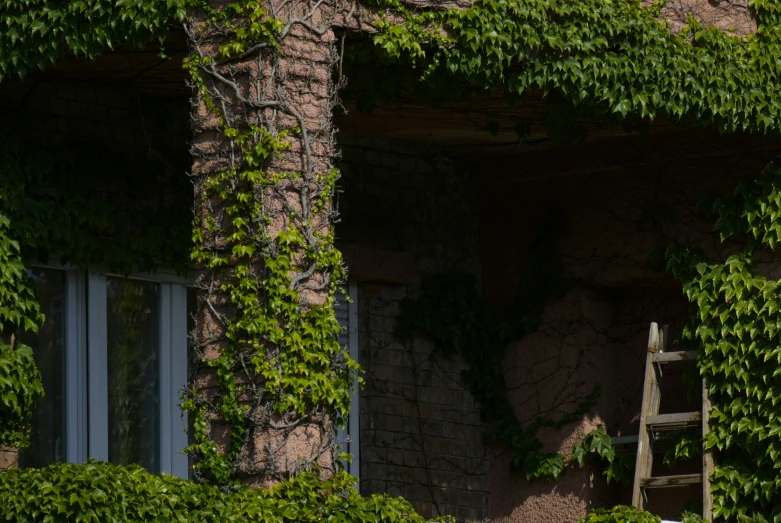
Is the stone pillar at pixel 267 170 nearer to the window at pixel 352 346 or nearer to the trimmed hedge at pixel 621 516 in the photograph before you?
the trimmed hedge at pixel 621 516

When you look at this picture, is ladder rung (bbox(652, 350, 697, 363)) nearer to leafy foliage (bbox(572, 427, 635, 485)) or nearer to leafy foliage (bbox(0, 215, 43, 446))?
leafy foliage (bbox(572, 427, 635, 485))

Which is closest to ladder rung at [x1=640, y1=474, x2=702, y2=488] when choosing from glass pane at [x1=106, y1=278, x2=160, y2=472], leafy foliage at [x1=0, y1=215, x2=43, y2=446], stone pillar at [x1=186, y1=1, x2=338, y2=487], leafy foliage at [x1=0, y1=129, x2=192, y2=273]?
stone pillar at [x1=186, y1=1, x2=338, y2=487]

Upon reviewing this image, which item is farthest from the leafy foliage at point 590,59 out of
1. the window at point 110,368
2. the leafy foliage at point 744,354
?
the window at point 110,368

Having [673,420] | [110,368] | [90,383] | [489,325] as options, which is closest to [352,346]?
[489,325]

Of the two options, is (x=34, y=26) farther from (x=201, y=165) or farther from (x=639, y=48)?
(x=639, y=48)

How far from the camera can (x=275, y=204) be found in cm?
747

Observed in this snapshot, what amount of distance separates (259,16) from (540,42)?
5.60 ft

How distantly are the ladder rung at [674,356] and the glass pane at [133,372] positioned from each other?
10.7 ft

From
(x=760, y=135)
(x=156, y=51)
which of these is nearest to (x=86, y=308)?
(x=156, y=51)

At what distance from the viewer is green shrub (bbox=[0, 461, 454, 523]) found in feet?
22.8

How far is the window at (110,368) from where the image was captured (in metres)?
8.95

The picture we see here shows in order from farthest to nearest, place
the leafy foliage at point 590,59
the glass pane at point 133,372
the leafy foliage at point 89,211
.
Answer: the glass pane at point 133,372, the leafy foliage at point 89,211, the leafy foliage at point 590,59

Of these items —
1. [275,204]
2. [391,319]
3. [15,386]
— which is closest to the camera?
[275,204]

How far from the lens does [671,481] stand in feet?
31.1
